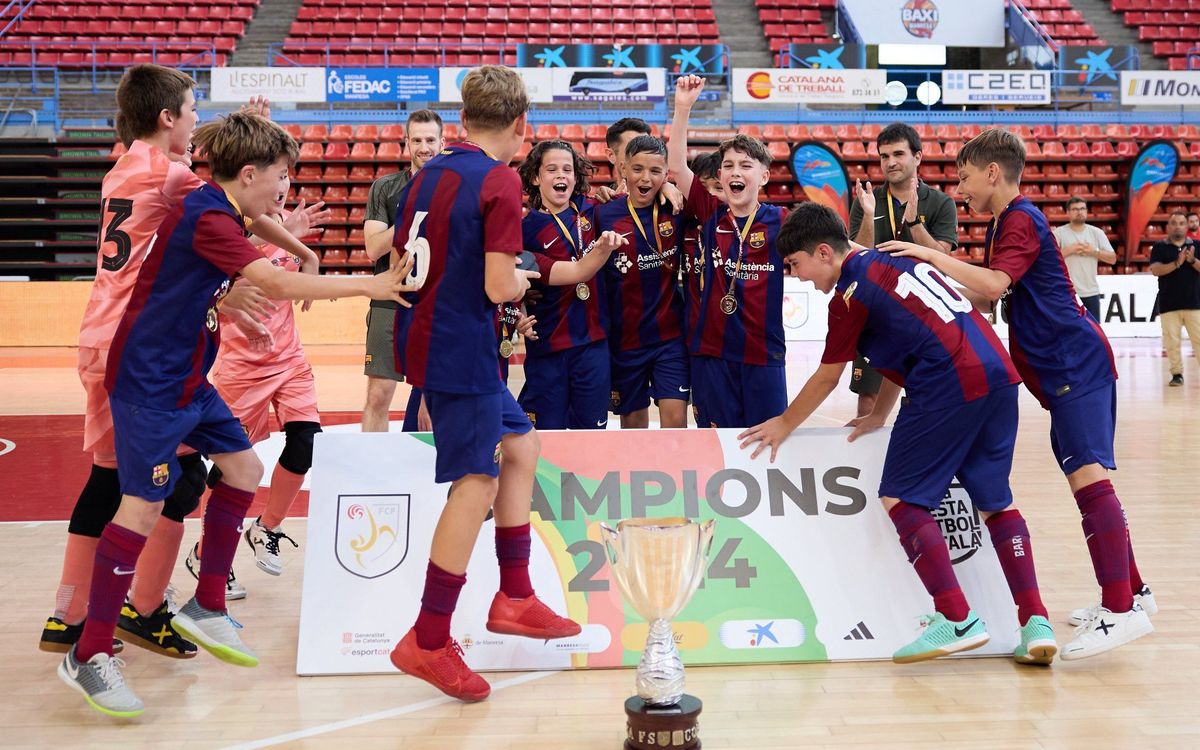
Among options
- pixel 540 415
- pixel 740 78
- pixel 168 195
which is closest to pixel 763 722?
pixel 540 415

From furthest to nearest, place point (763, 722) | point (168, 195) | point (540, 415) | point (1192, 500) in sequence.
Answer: point (1192, 500)
point (540, 415)
point (168, 195)
point (763, 722)

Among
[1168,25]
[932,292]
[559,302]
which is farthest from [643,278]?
[1168,25]

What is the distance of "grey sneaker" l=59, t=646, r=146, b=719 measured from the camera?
2.96 metres

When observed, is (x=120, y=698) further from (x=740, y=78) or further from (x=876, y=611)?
(x=740, y=78)

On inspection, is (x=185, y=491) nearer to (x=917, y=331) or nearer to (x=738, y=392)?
(x=738, y=392)

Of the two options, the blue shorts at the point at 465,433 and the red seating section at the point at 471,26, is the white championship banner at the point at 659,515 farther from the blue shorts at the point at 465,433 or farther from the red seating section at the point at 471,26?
the red seating section at the point at 471,26

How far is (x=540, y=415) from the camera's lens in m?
4.67

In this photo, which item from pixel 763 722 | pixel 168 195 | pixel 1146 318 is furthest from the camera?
pixel 1146 318

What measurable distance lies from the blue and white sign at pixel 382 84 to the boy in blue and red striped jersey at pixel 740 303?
44.0 ft

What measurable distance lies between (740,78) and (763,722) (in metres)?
16.0

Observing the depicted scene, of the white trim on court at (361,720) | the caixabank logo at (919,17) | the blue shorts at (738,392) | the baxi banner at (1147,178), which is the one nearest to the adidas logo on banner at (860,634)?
the white trim on court at (361,720)

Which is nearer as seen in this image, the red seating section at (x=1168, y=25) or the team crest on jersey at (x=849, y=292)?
the team crest on jersey at (x=849, y=292)

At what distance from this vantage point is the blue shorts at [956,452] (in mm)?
3367

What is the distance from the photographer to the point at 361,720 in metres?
3.00
